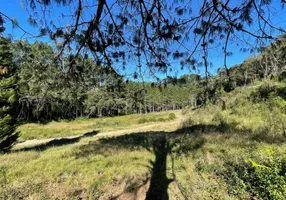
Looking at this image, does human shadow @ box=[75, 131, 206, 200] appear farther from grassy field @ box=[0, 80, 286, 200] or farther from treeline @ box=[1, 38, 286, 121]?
treeline @ box=[1, 38, 286, 121]

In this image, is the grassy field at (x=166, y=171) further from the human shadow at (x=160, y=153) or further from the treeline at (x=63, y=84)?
the treeline at (x=63, y=84)

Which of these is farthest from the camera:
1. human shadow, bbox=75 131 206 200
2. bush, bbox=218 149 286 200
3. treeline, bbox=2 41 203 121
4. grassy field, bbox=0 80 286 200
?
human shadow, bbox=75 131 206 200

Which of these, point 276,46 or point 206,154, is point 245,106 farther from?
point 276,46

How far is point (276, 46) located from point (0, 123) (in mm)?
11468

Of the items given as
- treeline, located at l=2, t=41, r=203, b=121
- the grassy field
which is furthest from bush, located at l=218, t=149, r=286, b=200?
treeline, located at l=2, t=41, r=203, b=121

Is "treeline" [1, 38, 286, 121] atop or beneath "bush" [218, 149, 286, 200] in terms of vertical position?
atop

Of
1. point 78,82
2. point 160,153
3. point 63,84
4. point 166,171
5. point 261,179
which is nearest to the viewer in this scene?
point 63,84

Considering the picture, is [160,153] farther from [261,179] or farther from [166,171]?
[261,179]

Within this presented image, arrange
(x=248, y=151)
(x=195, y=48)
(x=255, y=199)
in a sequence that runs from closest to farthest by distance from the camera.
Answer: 1. (x=195, y=48)
2. (x=255, y=199)
3. (x=248, y=151)

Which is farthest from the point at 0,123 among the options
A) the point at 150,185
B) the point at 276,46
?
the point at 276,46

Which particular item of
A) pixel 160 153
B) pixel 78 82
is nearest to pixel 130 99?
pixel 78 82

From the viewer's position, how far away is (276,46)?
8.45 feet

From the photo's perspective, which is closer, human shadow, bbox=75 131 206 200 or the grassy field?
the grassy field

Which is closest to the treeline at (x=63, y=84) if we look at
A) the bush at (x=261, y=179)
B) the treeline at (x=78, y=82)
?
the treeline at (x=78, y=82)
